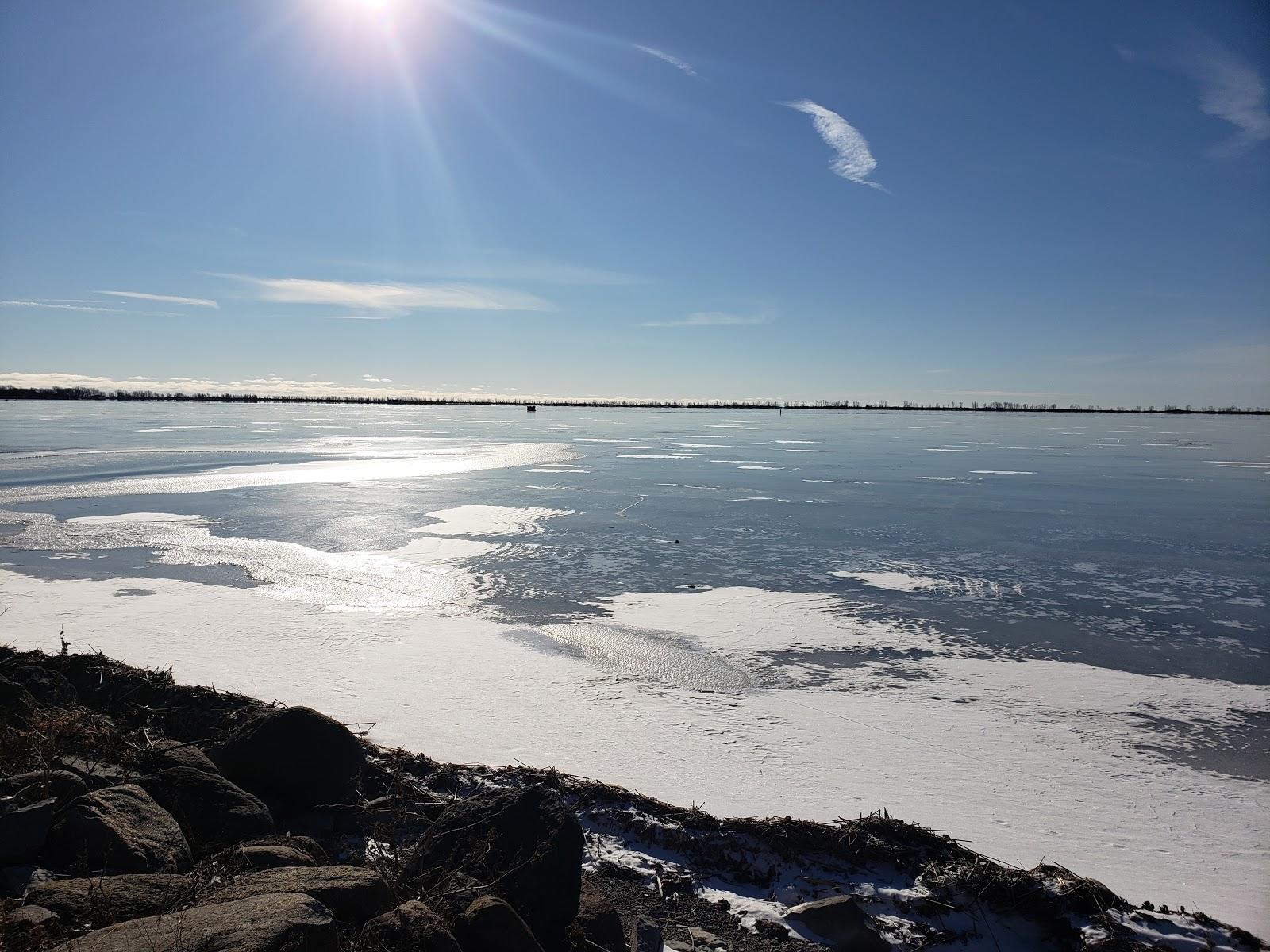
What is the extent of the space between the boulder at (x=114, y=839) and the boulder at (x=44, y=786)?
17 centimetres

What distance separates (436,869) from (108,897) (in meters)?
1.05

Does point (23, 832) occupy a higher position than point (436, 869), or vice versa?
point (23, 832)

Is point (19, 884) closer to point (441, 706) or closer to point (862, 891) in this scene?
point (441, 706)

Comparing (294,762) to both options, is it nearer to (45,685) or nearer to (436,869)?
(436,869)

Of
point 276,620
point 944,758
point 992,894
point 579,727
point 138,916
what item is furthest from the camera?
point 276,620

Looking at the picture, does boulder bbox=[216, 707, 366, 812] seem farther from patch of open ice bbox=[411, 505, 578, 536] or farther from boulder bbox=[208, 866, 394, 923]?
patch of open ice bbox=[411, 505, 578, 536]

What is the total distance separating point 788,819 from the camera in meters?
3.47

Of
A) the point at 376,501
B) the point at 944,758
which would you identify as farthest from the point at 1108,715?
the point at 376,501

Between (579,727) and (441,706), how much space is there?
971mm

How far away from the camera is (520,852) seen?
2930 millimetres

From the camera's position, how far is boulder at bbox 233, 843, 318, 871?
295cm

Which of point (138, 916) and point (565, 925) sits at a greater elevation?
point (138, 916)

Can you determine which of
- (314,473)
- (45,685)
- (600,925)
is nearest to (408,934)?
(600,925)

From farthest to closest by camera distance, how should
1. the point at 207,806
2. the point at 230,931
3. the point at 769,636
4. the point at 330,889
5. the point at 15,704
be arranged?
the point at 769,636 → the point at 15,704 → the point at 207,806 → the point at 330,889 → the point at 230,931
